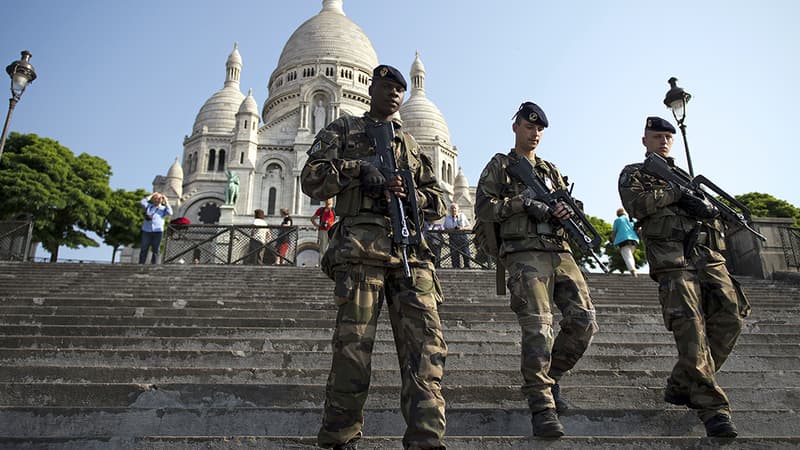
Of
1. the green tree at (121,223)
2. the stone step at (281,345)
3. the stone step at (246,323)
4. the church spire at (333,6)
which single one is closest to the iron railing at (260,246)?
the stone step at (246,323)

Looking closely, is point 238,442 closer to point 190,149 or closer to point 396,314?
point 396,314

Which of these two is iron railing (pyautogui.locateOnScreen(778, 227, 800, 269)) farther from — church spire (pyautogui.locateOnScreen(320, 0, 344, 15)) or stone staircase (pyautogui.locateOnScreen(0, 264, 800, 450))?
church spire (pyautogui.locateOnScreen(320, 0, 344, 15))

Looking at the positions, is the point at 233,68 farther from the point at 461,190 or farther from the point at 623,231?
the point at 623,231

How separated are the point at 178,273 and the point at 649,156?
8897mm

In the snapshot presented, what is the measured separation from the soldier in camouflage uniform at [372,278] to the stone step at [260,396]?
1210 millimetres

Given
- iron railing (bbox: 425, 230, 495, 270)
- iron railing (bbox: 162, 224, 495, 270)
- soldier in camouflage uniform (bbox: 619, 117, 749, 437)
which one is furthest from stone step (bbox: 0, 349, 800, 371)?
iron railing (bbox: 425, 230, 495, 270)

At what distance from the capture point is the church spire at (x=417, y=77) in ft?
188

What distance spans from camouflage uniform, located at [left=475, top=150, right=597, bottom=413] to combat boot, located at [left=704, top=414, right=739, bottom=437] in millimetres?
805

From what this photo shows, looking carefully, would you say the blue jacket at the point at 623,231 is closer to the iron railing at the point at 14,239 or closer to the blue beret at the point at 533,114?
the blue beret at the point at 533,114

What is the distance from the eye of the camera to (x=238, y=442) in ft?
10.9

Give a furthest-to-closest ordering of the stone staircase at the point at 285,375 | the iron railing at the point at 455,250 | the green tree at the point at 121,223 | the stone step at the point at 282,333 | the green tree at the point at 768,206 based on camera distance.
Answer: the green tree at the point at 768,206, the green tree at the point at 121,223, the iron railing at the point at 455,250, the stone step at the point at 282,333, the stone staircase at the point at 285,375

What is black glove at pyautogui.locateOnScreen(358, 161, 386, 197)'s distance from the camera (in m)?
3.42

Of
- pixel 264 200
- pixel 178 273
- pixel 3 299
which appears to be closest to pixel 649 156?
pixel 3 299

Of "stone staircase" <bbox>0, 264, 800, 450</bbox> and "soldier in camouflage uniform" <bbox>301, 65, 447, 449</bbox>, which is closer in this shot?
"soldier in camouflage uniform" <bbox>301, 65, 447, 449</bbox>
